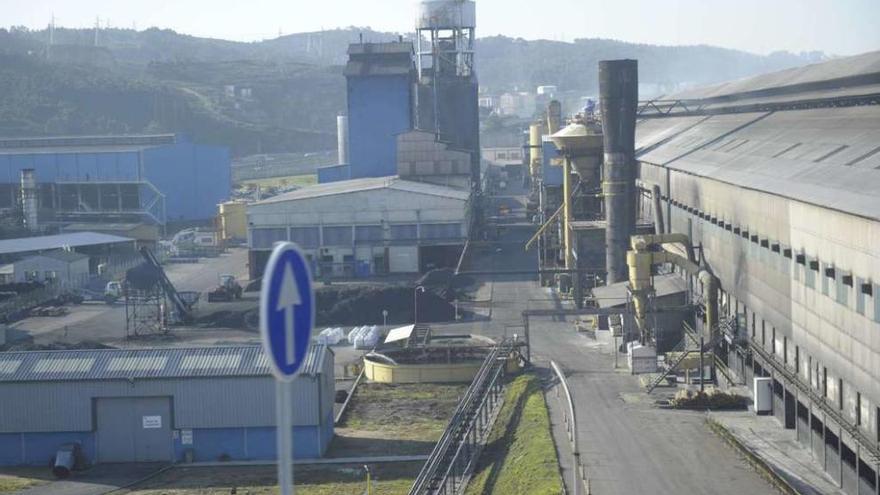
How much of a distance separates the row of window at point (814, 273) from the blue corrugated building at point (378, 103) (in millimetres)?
28297

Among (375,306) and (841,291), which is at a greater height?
(841,291)

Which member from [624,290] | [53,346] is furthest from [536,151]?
[53,346]

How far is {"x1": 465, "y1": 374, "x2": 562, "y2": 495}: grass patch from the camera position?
565 inches

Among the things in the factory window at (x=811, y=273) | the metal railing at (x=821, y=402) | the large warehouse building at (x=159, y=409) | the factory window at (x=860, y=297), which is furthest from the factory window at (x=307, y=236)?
the factory window at (x=860, y=297)

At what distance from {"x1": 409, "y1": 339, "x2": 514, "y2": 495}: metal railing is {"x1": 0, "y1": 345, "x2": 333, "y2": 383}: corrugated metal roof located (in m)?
2.34

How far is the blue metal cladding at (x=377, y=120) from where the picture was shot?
48.4 metres

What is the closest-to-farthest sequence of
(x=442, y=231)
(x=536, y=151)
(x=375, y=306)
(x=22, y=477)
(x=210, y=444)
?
(x=22, y=477) → (x=210, y=444) → (x=375, y=306) → (x=442, y=231) → (x=536, y=151)

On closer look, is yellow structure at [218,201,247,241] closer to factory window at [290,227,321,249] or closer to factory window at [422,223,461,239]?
factory window at [290,227,321,249]

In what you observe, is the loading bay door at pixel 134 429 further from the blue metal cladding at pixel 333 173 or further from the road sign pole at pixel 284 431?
the blue metal cladding at pixel 333 173

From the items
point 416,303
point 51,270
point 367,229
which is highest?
point 367,229

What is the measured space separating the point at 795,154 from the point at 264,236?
67.5ft

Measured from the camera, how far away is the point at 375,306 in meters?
31.2

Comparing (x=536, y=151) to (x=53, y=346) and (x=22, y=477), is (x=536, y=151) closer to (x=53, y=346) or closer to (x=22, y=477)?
(x=53, y=346)

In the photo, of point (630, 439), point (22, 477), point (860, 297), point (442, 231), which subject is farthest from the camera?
point (442, 231)
